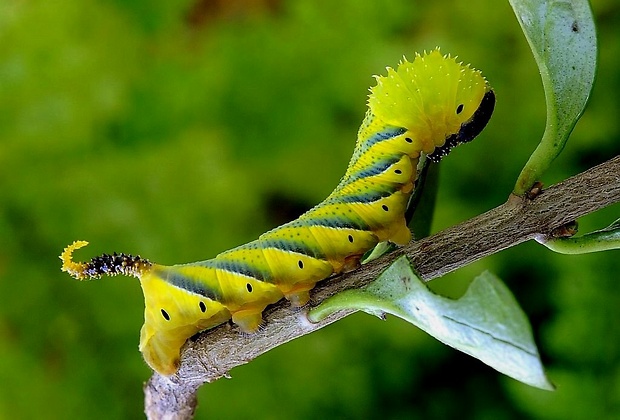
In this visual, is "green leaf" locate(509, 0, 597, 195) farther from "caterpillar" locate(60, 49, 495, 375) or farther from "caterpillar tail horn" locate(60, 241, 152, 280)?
"caterpillar tail horn" locate(60, 241, 152, 280)

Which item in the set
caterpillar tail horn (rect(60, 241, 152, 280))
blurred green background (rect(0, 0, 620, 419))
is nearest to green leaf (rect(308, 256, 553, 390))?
caterpillar tail horn (rect(60, 241, 152, 280))

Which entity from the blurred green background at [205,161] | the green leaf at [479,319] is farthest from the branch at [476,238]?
the blurred green background at [205,161]

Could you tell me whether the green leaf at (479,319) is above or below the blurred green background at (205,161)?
below

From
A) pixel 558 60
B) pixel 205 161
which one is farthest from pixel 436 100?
pixel 205 161

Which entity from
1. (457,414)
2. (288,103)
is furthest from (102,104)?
(457,414)

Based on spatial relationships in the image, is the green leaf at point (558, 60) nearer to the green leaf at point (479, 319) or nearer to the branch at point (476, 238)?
the branch at point (476, 238)

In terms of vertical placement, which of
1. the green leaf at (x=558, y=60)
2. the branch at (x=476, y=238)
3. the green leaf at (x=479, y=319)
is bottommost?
the green leaf at (x=479, y=319)

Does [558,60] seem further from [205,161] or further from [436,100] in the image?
[205,161]
